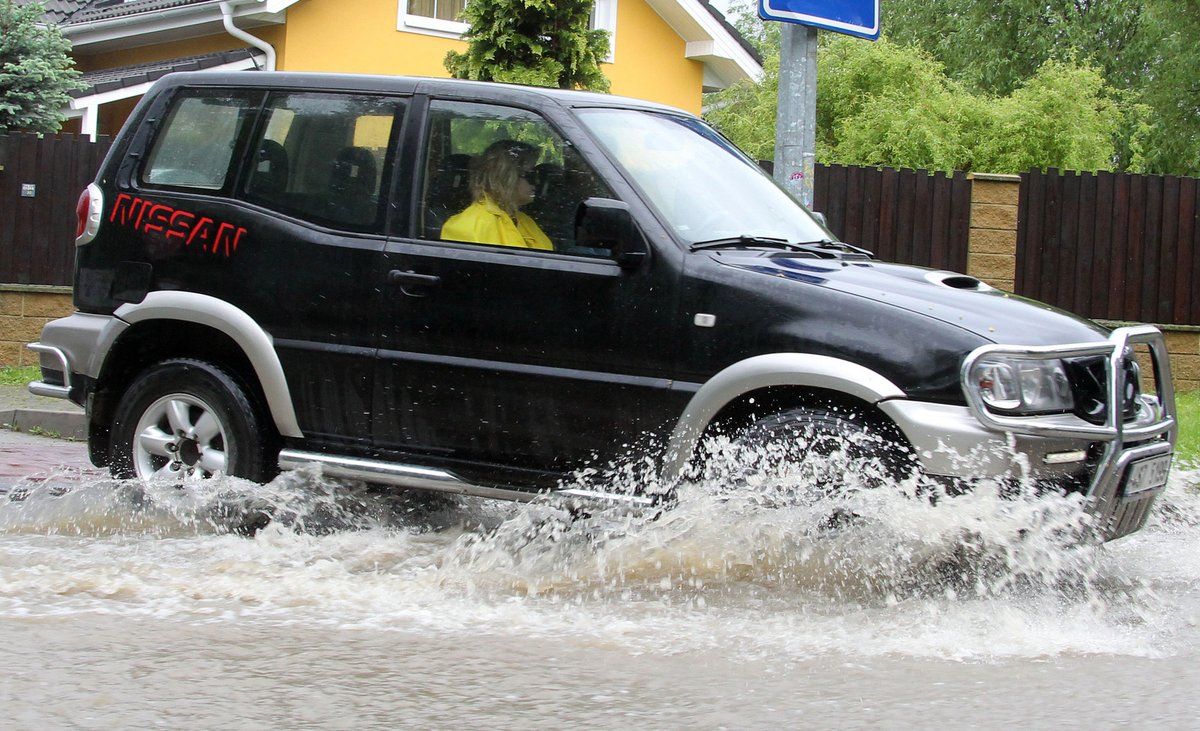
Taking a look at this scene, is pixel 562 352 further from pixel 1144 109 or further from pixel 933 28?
pixel 933 28

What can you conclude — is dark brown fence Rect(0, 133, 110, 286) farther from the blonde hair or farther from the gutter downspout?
the blonde hair

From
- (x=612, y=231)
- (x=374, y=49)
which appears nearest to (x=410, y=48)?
(x=374, y=49)

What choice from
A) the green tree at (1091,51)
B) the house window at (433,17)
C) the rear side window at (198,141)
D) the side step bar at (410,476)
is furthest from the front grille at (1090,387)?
the green tree at (1091,51)

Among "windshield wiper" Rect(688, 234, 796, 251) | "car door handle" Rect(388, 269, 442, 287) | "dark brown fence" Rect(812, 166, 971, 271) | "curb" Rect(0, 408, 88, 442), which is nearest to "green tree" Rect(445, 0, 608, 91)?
"dark brown fence" Rect(812, 166, 971, 271)

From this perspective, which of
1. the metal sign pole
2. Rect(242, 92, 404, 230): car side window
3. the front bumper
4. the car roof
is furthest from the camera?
the metal sign pole

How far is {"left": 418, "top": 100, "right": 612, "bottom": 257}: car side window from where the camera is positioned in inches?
226

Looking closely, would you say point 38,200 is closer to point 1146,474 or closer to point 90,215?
point 90,215

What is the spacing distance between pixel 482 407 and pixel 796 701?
79.6 inches

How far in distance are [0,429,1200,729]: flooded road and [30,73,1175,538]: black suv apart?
25 centimetres

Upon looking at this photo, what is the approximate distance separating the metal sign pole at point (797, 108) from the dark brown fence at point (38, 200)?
7.63 m

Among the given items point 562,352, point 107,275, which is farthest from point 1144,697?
point 107,275

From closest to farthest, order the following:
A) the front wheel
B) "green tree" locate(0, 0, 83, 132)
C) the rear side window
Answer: the front wheel → the rear side window → "green tree" locate(0, 0, 83, 132)

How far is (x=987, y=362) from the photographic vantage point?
4.89 m

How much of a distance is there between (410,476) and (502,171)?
1.28m
